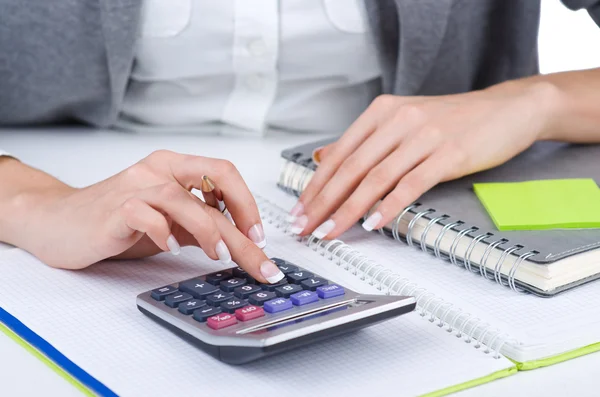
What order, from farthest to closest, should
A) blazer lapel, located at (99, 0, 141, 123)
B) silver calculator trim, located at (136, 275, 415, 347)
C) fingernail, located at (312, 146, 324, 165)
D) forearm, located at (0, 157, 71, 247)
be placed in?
blazer lapel, located at (99, 0, 141, 123) → fingernail, located at (312, 146, 324, 165) → forearm, located at (0, 157, 71, 247) → silver calculator trim, located at (136, 275, 415, 347)

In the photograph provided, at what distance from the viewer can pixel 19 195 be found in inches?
30.3

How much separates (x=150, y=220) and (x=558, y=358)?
0.30m

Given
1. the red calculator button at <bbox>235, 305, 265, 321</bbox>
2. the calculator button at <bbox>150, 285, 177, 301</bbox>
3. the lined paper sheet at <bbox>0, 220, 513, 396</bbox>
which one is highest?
the red calculator button at <bbox>235, 305, 265, 321</bbox>

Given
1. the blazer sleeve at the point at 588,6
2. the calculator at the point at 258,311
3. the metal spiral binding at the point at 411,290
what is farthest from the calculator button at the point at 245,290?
the blazer sleeve at the point at 588,6

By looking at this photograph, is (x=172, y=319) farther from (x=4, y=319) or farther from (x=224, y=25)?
(x=224, y=25)

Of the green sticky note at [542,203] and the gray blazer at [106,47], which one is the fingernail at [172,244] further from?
the gray blazer at [106,47]

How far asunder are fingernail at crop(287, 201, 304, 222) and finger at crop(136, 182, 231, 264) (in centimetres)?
14

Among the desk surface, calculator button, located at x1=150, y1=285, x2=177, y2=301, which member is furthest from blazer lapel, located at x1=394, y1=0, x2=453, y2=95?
calculator button, located at x1=150, y1=285, x2=177, y2=301

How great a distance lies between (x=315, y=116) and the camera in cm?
113

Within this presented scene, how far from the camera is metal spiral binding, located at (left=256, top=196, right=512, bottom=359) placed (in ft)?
1.93

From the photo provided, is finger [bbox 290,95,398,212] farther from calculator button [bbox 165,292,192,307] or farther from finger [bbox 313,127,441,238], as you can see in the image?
calculator button [bbox 165,292,192,307]

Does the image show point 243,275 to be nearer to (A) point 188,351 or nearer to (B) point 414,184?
(A) point 188,351

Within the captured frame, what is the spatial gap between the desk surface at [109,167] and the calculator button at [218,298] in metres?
0.10

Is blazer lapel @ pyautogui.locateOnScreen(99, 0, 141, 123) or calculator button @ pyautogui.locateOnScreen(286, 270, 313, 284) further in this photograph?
blazer lapel @ pyautogui.locateOnScreen(99, 0, 141, 123)
